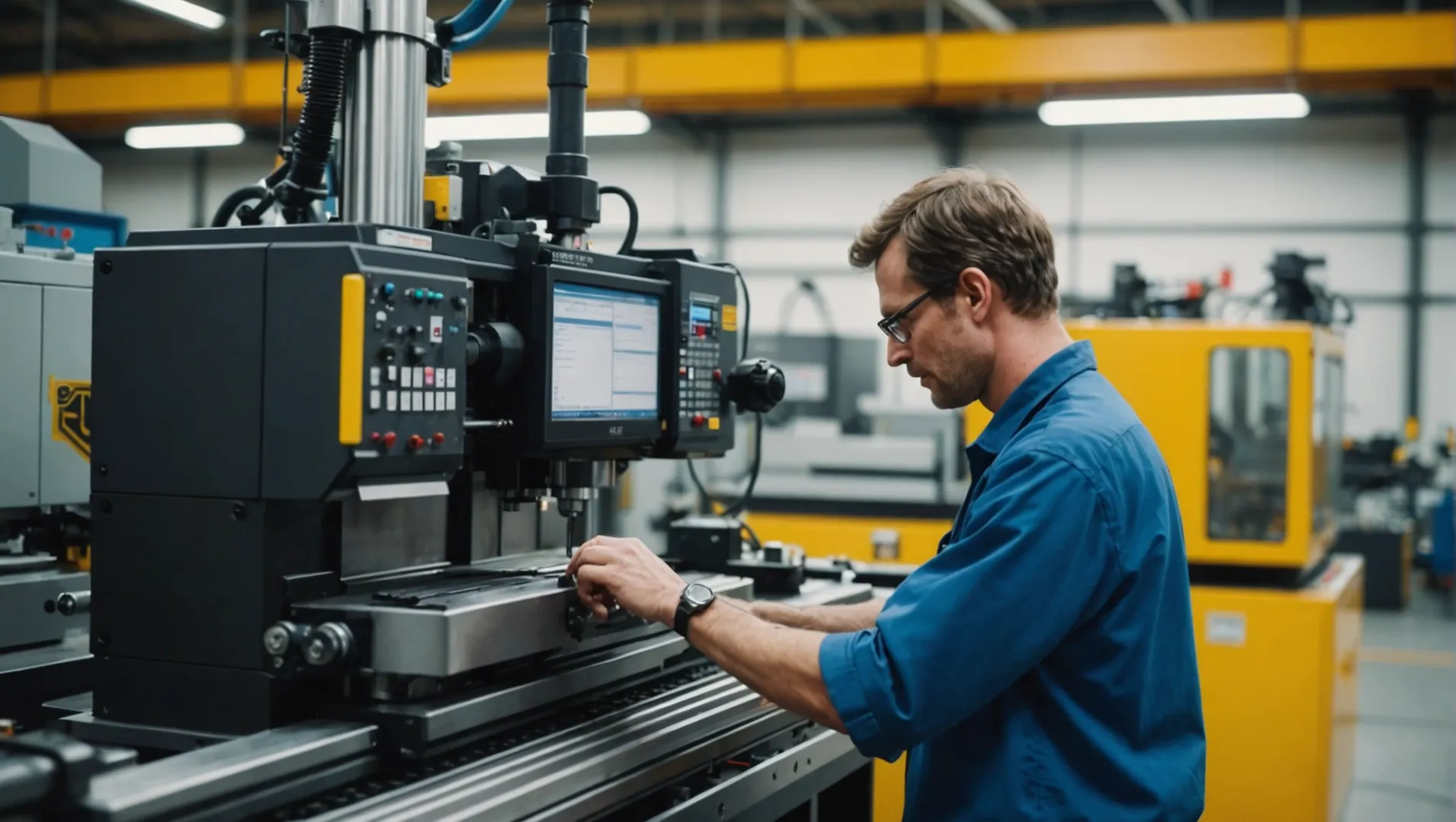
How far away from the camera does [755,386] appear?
183cm

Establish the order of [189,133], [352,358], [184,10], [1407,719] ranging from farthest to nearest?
[189,133]
[184,10]
[1407,719]
[352,358]

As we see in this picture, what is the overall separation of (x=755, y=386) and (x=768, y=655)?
581mm

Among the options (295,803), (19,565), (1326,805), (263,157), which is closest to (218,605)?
(295,803)

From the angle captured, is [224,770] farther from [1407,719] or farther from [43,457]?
[1407,719]

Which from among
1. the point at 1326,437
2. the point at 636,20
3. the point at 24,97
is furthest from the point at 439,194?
the point at 636,20

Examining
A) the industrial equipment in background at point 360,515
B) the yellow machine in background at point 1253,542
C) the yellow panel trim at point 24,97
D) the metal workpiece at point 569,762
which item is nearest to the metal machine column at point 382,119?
the industrial equipment in background at point 360,515

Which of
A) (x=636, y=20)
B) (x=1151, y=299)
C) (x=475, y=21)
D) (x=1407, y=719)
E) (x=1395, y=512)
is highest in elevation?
(x=636, y=20)

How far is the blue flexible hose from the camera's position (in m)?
1.67

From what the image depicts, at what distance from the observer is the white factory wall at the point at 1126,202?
792 cm

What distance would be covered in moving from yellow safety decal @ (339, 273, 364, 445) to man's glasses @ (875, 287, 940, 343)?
0.57 m

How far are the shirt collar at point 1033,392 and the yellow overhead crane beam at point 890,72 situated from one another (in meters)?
5.20

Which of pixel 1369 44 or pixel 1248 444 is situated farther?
pixel 1369 44

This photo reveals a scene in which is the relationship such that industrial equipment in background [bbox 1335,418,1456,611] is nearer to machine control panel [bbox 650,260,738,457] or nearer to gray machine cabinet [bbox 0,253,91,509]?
machine control panel [bbox 650,260,738,457]

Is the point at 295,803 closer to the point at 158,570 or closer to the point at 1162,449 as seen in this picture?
the point at 158,570
